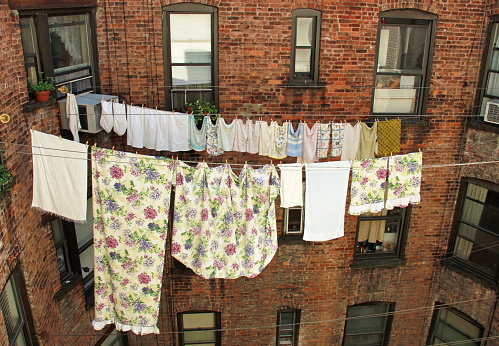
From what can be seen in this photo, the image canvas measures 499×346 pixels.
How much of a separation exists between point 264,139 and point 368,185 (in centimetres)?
196

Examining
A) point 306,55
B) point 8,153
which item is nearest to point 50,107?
point 8,153

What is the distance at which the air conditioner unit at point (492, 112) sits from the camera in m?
8.38

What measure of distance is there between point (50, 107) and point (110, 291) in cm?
308

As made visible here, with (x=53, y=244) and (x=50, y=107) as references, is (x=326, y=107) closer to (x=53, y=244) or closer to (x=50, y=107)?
(x=50, y=107)

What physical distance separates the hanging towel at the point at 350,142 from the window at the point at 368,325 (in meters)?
4.00

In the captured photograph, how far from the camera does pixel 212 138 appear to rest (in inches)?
313

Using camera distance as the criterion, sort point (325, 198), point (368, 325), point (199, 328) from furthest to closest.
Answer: point (368, 325)
point (199, 328)
point (325, 198)

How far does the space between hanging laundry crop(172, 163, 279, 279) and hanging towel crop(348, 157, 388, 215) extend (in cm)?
138

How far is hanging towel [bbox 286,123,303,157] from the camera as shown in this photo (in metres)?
7.96

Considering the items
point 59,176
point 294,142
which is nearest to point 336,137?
point 294,142

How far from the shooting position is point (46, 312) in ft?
23.0

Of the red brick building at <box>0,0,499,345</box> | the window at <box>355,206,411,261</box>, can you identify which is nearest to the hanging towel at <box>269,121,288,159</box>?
the red brick building at <box>0,0,499,345</box>

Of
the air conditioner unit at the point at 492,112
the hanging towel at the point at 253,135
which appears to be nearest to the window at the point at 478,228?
the air conditioner unit at the point at 492,112

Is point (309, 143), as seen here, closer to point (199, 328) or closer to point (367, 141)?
point (367, 141)
